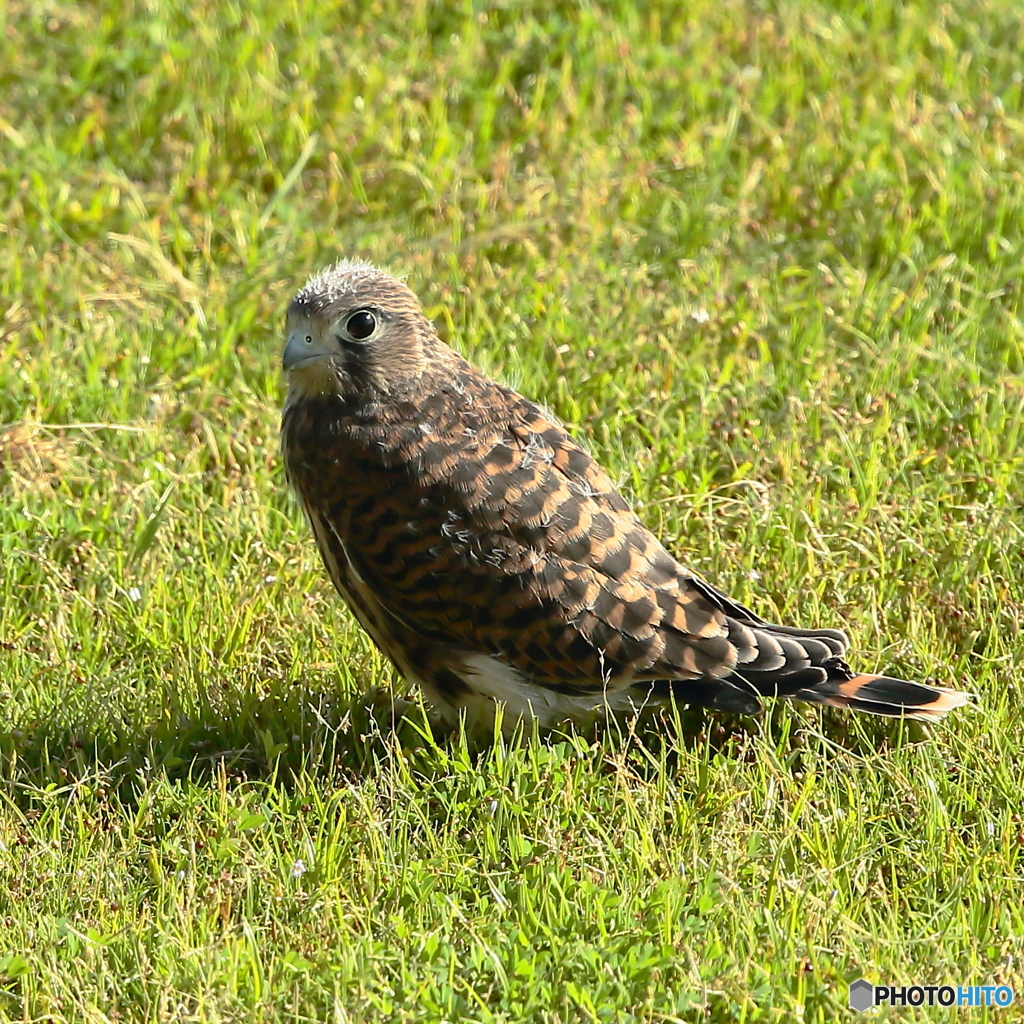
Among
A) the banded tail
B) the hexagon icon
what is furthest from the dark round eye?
the hexagon icon

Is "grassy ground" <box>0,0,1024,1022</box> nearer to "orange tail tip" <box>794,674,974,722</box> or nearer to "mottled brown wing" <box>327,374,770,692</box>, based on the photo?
"orange tail tip" <box>794,674,974,722</box>

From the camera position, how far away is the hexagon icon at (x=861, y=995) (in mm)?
3305

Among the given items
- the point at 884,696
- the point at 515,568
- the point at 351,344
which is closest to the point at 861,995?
the point at 884,696

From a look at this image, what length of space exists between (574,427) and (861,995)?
98.6 inches

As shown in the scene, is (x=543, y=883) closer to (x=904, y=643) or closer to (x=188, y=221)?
(x=904, y=643)

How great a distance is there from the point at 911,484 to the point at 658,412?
2.95ft

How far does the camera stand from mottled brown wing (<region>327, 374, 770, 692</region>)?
4.10 meters

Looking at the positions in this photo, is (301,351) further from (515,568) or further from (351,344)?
(515,568)

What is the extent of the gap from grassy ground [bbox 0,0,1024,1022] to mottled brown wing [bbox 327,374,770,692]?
243 mm

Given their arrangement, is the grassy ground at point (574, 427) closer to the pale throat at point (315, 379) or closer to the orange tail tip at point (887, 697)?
the orange tail tip at point (887, 697)

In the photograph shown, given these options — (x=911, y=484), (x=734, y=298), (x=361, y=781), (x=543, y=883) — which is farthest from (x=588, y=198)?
(x=543, y=883)

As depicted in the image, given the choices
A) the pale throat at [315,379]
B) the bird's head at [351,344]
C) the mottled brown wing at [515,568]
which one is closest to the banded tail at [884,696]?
the mottled brown wing at [515,568]

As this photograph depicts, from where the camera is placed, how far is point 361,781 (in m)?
A: 4.15

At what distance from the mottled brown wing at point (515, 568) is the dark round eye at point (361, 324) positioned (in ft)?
1.00
